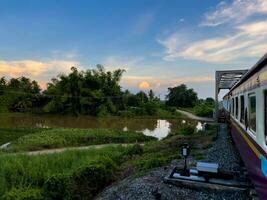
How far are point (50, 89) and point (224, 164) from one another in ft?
181

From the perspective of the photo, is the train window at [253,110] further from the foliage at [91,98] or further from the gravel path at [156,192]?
the foliage at [91,98]

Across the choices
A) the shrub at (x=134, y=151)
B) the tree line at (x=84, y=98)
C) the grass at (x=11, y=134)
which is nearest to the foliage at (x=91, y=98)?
the tree line at (x=84, y=98)

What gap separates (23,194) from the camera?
751cm

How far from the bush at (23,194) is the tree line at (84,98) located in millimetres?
47882

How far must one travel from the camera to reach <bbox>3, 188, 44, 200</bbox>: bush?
7.36 m

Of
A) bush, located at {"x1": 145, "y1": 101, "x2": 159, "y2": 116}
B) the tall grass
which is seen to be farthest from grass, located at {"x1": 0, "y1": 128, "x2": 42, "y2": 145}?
bush, located at {"x1": 145, "y1": 101, "x2": 159, "y2": 116}

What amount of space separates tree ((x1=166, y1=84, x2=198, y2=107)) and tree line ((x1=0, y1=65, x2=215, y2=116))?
1127 centimetres

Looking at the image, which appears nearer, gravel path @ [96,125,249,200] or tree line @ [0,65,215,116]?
gravel path @ [96,125,249,200]

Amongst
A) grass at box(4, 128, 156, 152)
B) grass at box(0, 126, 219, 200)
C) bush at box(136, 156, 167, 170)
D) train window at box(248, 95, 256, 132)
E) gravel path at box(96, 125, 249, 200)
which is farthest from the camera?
grass at box(4, 128, 156, 152)

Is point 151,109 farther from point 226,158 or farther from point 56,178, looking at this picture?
point 56,178

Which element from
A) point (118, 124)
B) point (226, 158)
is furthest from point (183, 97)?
point (226, 158)

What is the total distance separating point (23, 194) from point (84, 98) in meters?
49.9

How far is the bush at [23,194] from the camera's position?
7359 millimetres

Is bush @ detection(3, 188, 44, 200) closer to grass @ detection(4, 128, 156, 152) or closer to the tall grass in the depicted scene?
the tall grass
